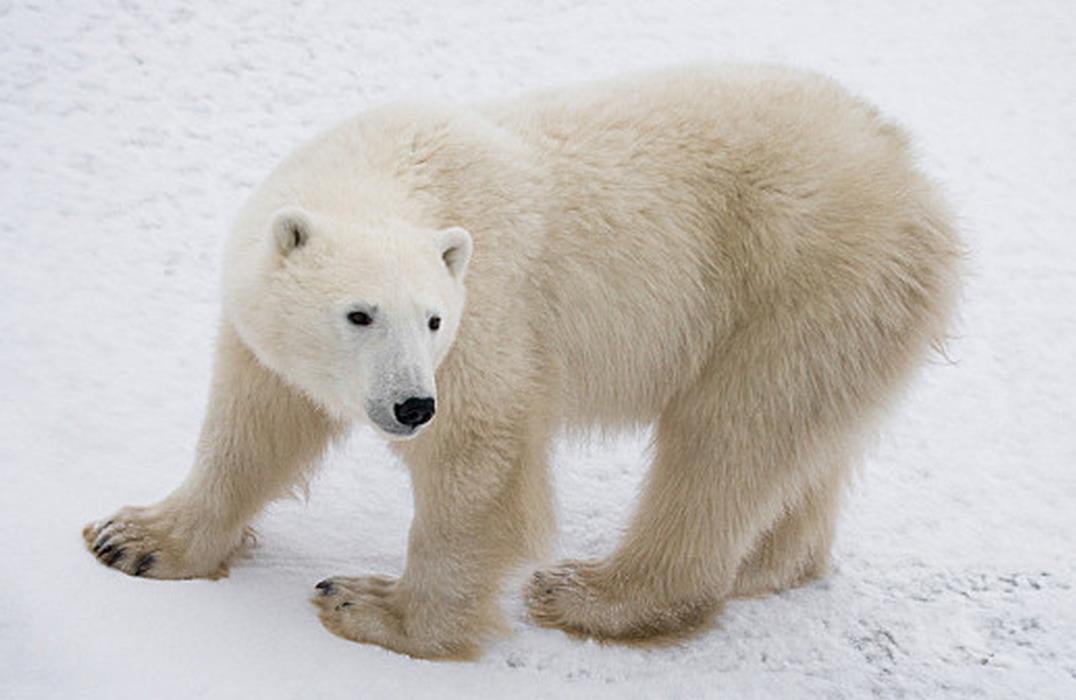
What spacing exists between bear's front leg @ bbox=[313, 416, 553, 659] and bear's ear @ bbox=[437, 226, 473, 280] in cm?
57

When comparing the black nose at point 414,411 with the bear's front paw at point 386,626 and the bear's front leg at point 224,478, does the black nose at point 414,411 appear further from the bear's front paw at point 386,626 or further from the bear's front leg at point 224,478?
the bear's front paw at point 386,626

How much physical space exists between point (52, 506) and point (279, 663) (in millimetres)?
1053

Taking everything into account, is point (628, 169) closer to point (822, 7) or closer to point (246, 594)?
point (246, 594)

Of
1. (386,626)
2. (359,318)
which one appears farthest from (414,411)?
(386,626)

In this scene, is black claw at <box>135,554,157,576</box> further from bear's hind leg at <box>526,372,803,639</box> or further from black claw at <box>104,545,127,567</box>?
bear's hind leg at <box>526,372,803,639</box>

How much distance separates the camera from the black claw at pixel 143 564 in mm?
4086

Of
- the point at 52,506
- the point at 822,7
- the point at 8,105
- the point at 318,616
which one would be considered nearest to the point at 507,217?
the point at 318,616

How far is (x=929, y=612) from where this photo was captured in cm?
485

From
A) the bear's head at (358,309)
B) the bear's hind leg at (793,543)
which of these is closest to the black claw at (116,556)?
the bear's head at (358,309)

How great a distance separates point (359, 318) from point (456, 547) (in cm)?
101

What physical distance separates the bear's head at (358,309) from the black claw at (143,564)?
913 millimetres

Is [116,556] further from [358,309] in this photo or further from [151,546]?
[358,309]

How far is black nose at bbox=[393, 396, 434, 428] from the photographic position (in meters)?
3.28

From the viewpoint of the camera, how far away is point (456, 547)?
13.2 ft
